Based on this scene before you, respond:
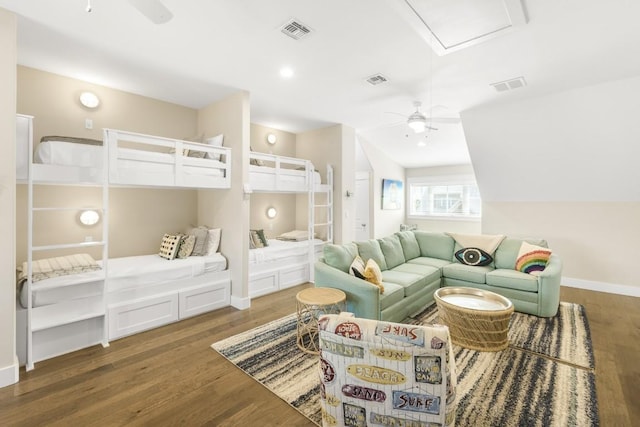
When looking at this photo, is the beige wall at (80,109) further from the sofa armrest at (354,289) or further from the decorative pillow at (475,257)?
the decorative pillow at (475,257)

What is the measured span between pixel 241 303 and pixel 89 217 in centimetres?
210

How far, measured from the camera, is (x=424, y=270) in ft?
13.0

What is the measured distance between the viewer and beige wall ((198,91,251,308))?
12.5 feet

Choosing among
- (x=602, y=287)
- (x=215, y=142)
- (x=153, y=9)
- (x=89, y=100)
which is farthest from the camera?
(x=602, y=287)

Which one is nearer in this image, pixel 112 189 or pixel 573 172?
pixel 112 189

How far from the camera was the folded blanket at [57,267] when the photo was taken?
263 centimetres

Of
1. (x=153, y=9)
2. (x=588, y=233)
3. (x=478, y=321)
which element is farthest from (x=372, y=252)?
(x=588, y=233)

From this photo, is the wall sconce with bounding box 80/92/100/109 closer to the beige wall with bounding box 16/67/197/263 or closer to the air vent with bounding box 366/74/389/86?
the beige wall with bounding box 16/67/197/263

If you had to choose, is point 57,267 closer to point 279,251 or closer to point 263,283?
point 263,283

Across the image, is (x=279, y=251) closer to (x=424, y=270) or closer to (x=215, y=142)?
(x=215, y=142)

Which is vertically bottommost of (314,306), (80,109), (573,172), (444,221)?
(314,306)

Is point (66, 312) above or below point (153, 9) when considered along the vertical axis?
below

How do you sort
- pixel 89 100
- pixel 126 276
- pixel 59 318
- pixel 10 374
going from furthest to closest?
pixel 89 100 < pixel 126 276 < pixel 59 318 < pixel 10 374

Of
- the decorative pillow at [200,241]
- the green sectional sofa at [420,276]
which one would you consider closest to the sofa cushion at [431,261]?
the green sectional sofa at [420,276]
